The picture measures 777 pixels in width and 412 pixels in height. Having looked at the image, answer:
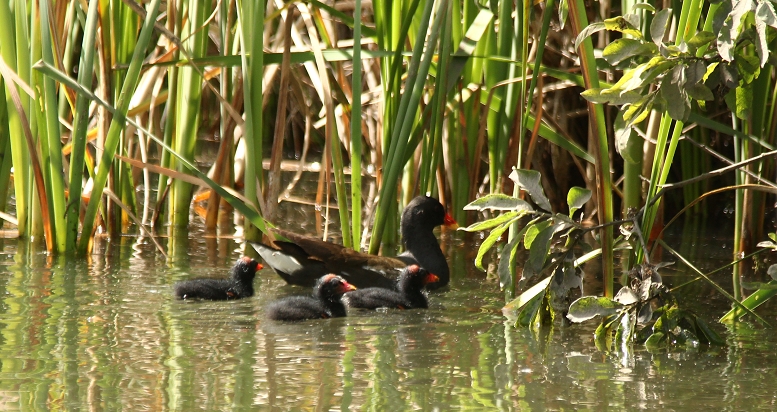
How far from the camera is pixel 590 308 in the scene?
3707 millimetres

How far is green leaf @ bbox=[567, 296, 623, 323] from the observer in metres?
3.70

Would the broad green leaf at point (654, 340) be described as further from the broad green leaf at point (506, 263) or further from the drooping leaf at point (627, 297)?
the broad green leaf at point (506, 263)

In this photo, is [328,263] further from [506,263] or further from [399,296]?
[506,263]

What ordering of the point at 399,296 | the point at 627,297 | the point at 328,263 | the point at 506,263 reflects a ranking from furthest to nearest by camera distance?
the point at 328,263
the point at 399,296
the point at 506,263
the point at 627,297

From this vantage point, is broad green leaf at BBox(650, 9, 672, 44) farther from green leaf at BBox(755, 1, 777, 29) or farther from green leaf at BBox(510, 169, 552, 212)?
green leaf at BBox(510, 169, 552, 212)

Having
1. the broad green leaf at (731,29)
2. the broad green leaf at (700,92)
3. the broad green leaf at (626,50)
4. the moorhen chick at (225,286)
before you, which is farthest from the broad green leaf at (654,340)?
the moorhen chick at (225,286)

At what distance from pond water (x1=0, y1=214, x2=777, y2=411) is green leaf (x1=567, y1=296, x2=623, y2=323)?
14cm

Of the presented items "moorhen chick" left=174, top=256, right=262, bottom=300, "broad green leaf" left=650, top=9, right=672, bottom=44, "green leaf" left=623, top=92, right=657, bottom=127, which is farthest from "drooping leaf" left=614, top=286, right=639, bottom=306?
"moorhen chick" left=174, top=256, right=262, bottom=300

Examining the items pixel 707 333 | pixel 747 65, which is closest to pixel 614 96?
pixel 747 65

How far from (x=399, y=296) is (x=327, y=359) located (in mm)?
1102

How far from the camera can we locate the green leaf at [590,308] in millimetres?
3699

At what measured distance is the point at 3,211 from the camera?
6.05 m

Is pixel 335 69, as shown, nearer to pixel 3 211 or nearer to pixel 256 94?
pixel 256 94

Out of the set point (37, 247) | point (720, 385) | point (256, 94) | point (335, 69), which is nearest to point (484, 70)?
point (335, 69)
